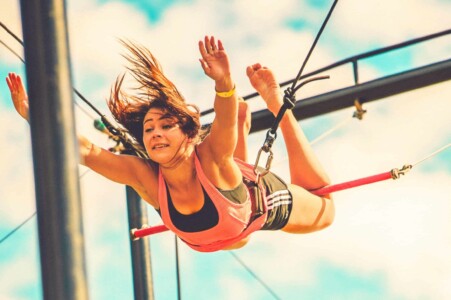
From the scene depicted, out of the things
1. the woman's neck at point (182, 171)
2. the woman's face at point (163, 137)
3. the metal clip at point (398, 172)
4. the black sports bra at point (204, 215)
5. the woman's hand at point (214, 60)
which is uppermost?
the woman's hand at point (214, 60)

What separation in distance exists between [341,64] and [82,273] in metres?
2.99

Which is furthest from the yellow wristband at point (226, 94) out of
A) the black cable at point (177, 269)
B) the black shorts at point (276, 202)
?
the black cable at point (177, 269)

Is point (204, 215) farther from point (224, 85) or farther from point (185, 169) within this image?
point (224, 85)

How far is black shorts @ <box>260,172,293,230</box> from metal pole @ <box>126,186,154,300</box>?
86 cm

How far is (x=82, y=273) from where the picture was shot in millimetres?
1043

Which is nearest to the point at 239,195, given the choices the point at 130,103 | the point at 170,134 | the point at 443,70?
the point at 170,134

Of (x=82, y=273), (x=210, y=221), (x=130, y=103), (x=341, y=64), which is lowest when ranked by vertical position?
(x=82, y=273)

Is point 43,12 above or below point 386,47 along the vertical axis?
below

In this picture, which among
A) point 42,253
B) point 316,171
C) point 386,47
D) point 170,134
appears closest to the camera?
point 42,253

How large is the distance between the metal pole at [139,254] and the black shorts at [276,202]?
0.86 meters

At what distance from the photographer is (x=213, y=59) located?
2.23 meters

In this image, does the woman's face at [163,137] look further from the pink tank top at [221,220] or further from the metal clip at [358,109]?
the metal clip at [358,109]

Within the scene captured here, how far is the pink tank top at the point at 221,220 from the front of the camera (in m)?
2.88

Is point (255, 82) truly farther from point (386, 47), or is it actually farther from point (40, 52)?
point (40, 52)
